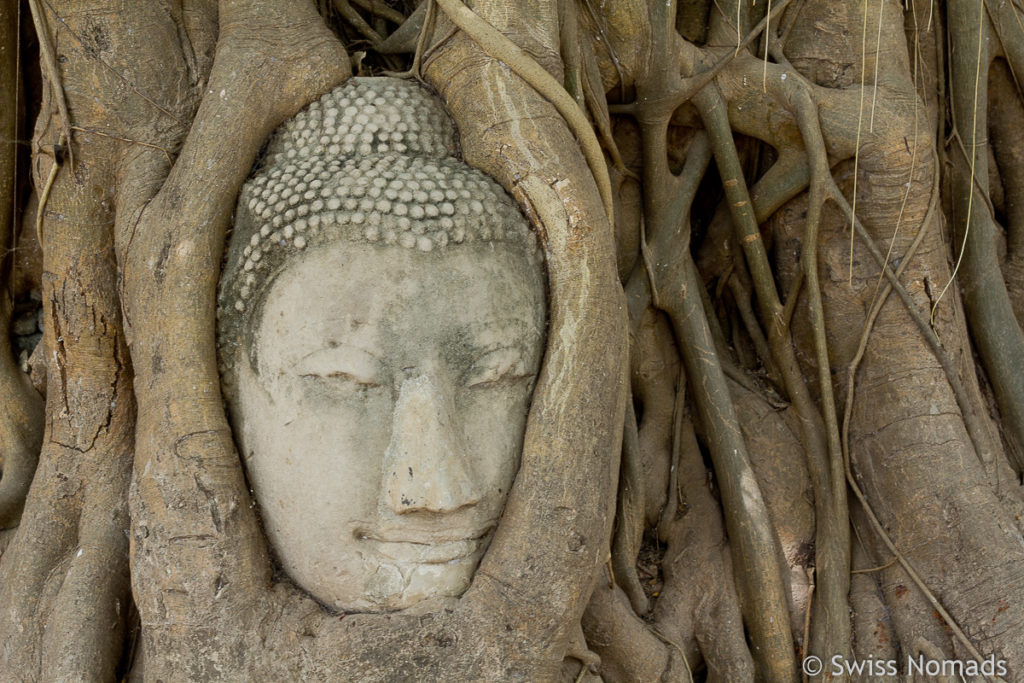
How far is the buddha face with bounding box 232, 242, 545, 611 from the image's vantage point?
1.62 meters

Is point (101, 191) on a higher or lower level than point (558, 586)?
higher

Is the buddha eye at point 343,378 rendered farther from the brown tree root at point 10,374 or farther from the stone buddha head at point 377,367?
the brown tree root at point 10,374

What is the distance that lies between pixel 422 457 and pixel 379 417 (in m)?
0.11

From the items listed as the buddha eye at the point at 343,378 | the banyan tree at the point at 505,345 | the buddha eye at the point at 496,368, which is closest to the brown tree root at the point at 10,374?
the banyan tree at the point at 505,345

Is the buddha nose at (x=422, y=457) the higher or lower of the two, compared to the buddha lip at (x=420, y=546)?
higher

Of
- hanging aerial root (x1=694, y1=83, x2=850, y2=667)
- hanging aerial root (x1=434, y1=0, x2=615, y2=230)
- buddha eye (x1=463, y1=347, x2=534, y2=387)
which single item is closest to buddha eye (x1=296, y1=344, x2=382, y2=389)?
buddha eye (x1=463, y1=347, x2=534, y2=387)

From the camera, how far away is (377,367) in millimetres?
1627

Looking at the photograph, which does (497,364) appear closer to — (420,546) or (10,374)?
(420,546)

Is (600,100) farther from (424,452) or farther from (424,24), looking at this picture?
(424,452)

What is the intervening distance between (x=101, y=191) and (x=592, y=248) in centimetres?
103

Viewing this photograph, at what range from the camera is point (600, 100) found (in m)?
2.21

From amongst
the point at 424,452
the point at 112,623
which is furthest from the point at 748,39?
the point at 112,623

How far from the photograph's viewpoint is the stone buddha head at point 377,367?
1.63 m

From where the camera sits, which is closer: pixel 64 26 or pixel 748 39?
pixel 64 26
